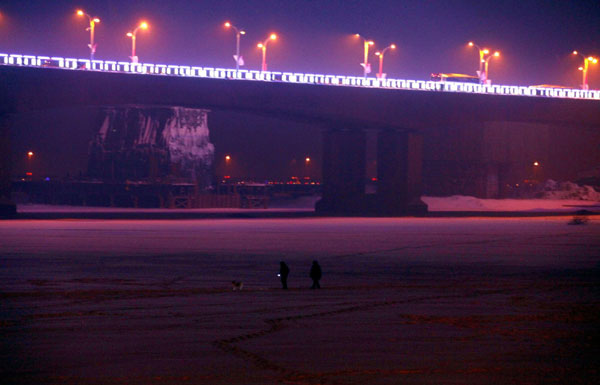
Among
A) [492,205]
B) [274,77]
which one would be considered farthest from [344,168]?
[492,205]

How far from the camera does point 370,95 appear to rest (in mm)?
86625

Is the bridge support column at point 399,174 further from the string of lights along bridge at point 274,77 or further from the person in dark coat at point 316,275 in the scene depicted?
the person in dark coat at point 316,275

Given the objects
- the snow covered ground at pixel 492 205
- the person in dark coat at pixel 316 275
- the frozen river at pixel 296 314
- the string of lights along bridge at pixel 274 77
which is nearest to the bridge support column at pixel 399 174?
the string of lights along bridge at pixel 274 77

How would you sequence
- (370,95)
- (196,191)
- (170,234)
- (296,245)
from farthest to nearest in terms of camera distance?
1. (196,191)
2. (370,95)
3. (170,234)
4. (296,245)

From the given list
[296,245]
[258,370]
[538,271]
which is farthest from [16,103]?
[258,370]

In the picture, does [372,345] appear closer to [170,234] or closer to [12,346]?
[12,346]

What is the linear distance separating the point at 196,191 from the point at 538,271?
230ft

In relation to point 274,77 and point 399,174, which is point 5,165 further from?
point 399,174

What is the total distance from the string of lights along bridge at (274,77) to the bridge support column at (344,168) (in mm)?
6632

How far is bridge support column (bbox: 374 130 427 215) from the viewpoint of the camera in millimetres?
87500

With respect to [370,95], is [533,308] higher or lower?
lower

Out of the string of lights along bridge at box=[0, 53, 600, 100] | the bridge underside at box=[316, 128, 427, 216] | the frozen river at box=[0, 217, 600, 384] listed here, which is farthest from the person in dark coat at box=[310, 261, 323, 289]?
the bridge underside at box=[316, 128, 427, 216]

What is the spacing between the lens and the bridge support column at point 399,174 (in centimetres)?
8750

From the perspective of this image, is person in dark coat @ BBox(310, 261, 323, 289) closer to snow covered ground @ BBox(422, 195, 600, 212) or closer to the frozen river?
the frozen river
